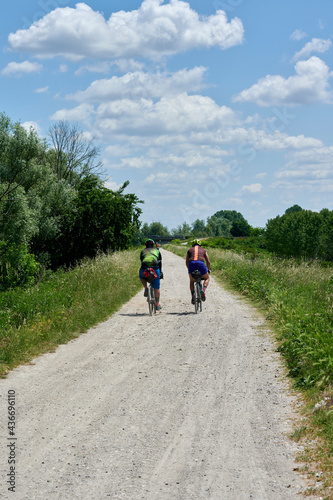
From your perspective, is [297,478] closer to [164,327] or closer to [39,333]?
[39,333]

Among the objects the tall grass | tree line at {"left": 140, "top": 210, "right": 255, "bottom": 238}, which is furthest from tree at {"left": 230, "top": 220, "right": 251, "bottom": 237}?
the tall grass

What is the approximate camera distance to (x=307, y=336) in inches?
309

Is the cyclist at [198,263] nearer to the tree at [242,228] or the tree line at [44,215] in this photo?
the tree line at [44,215]

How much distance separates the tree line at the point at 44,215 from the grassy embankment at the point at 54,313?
16576 mm

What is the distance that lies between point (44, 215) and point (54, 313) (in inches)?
1151

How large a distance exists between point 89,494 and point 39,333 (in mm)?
5804

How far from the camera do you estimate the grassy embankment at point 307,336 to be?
495 centimetres

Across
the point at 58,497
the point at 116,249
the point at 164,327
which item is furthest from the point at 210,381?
the point at 116,249

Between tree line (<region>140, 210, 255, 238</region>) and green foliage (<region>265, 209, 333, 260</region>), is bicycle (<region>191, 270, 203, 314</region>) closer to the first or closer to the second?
green foliage (<region>265, 209, 333, 260</region>)

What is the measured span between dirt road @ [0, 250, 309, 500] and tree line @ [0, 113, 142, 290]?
24414 millimetres

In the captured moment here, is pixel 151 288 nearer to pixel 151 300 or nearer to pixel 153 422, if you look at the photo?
pixel 151 300

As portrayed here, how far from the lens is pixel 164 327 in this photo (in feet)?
36.4

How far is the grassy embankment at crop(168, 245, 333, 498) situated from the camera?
4945 millimetres

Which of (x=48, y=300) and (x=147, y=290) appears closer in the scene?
(x=48, y=300)
